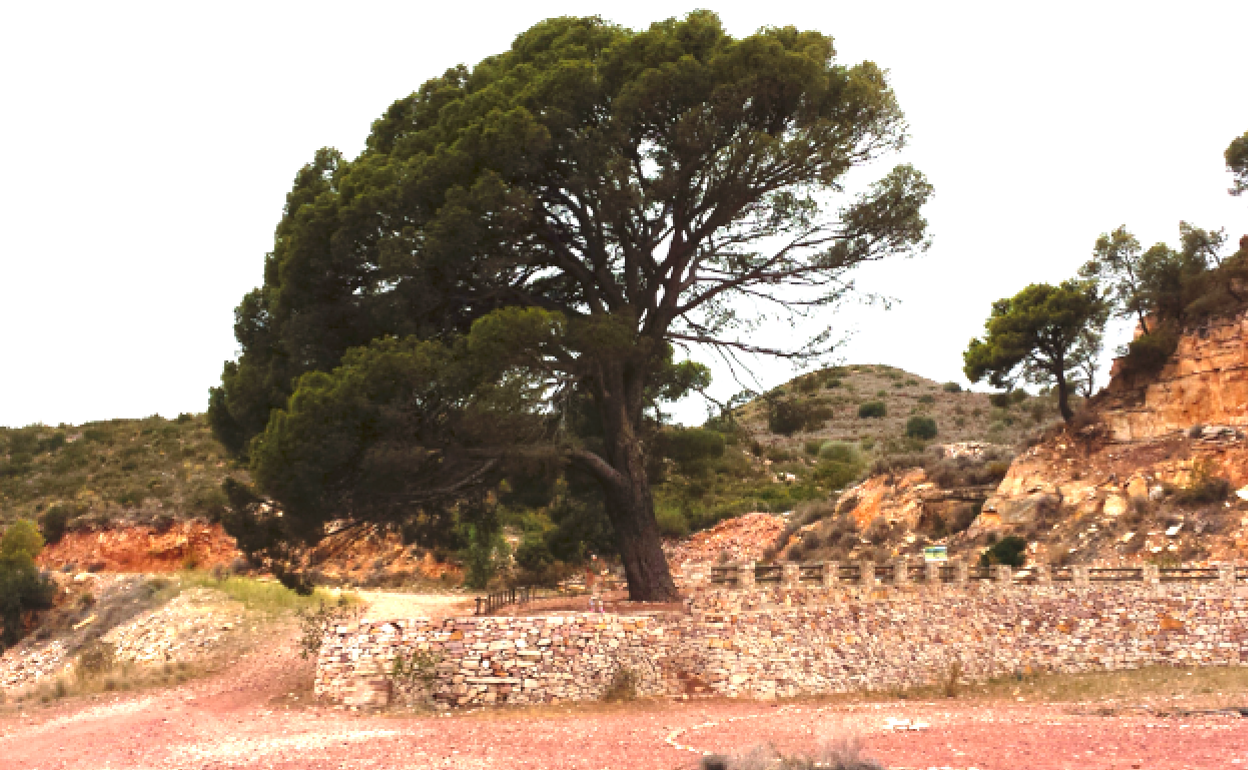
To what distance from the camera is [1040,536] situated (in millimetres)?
33156

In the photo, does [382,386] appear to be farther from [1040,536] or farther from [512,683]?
[1040,536]

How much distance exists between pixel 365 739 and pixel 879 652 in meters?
10.7

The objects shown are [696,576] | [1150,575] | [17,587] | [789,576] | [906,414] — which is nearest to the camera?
[696,576]

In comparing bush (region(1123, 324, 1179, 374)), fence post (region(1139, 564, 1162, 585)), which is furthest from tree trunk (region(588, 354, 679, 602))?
bush (region(1123, 324, 1179, 374))

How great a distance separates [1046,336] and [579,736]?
102ft

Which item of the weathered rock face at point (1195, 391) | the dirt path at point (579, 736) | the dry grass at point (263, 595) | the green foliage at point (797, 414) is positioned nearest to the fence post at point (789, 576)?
the dirt path at point (579, 736)

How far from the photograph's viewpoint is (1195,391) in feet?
113

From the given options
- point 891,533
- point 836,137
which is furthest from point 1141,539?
point 836,137

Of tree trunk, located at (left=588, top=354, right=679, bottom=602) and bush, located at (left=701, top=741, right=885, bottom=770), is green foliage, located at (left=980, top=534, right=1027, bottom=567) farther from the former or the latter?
bush, located at (left=701, top=741, right=885, bottom=770)

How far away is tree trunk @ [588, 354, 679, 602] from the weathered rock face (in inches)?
864

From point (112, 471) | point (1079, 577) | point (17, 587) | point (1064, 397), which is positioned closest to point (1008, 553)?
point (1079, 577)

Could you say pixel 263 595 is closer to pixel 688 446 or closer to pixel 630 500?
pixel 688 446

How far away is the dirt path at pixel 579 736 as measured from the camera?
12227 millimetres

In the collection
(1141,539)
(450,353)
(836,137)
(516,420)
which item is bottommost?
(1141,539)
